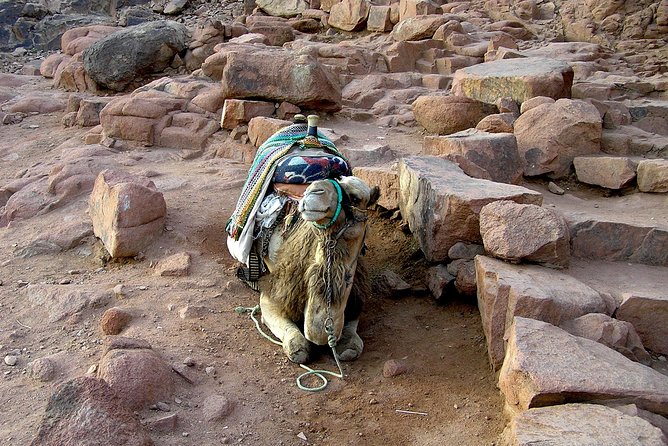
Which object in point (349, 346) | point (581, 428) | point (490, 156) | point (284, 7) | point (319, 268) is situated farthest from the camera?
point (284, 7)

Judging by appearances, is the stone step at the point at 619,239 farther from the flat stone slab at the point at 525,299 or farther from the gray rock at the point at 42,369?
the gray rock at the point at 42,369

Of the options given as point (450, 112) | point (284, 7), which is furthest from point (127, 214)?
point (284, 7)

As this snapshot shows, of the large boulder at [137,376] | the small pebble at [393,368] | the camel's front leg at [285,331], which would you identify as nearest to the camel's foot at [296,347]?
the camel's front leg at [285,331]

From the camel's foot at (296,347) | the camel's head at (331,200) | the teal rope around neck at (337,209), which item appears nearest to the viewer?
the camel's head at (331,200)

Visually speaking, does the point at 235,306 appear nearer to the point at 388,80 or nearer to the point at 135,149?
the point at 135,149

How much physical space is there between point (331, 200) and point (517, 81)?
4.89 m

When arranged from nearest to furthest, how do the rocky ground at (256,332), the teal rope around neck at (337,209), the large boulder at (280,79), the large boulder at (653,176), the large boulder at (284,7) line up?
the rocky ground at (256,332), the teal rope around neck at (337,209), the large boulder at (653,176), the large boulder at (280,79), the large boulder at (284,7)

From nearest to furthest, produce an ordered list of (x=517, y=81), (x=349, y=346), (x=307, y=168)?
(x=349, y=346) → (x=307, y=168) → (x=517, y=81)

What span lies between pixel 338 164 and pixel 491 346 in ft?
5.35

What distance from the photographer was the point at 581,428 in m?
2.73

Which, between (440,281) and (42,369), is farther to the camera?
(440,281)

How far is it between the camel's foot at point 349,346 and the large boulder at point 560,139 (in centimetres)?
307

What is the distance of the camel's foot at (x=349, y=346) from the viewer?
3.95 meters

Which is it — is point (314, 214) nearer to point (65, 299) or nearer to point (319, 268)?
point (319, 268)
